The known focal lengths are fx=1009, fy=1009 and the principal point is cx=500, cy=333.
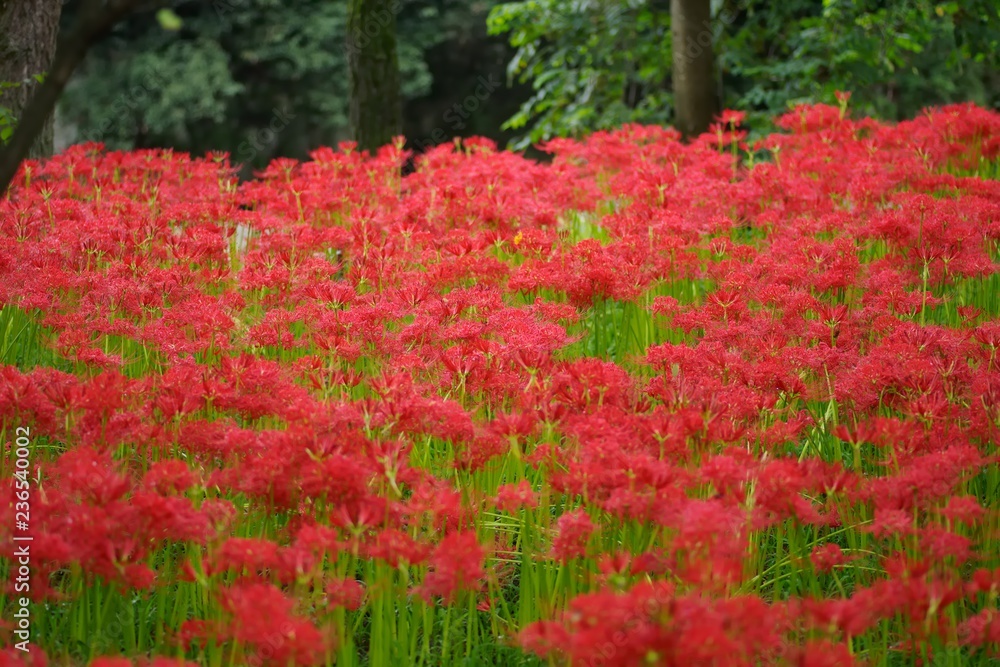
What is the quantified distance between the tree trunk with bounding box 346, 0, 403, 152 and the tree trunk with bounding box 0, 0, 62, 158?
2291 millimetres

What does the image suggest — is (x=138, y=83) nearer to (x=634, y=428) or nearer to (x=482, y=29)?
(x=482, y=29)

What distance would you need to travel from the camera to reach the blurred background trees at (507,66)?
8.66 metres

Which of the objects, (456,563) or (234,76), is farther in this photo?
(234,76)

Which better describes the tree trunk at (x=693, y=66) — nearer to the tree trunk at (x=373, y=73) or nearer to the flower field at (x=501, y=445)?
the tree trunk at (x=373, y=73)

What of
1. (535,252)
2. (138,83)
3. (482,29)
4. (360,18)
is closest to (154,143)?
(138,83)

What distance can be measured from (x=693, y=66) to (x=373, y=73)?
8.35 ft

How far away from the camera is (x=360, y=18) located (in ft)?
24.8

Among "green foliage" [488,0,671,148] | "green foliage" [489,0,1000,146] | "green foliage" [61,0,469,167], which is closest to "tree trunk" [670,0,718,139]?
"green foliage" [489,0,1000,146]

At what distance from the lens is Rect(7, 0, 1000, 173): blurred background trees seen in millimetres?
8656

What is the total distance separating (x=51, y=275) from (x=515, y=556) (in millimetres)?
1981

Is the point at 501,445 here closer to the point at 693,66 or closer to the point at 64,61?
the point at 64,61

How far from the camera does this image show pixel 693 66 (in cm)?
807
